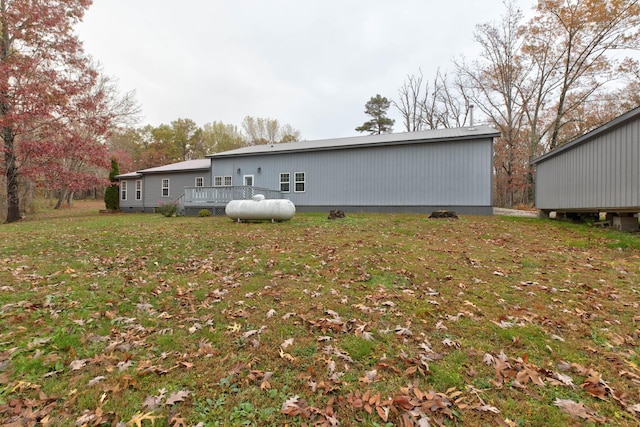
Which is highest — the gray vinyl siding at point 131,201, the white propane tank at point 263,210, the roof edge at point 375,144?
the roof edge at point 375,144

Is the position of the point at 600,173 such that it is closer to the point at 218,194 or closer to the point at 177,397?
the point at 177,397

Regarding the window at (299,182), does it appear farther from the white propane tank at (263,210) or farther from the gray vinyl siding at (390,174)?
the white propane tank at (263,210)

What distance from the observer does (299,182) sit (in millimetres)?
18469

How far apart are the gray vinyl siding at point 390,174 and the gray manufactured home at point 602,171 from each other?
3234mm

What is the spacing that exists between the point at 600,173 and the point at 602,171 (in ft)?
0.39

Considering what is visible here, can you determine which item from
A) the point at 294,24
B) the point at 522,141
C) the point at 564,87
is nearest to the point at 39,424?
the point at 294,24

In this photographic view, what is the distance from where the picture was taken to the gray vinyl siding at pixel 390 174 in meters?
14.6

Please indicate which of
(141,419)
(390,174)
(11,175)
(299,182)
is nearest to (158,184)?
→ (11,175)

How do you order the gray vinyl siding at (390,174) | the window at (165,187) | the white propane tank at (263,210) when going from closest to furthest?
the white propane tank at (263,210)
the gray vinyl siding at (390,174)
the window at (165,187)

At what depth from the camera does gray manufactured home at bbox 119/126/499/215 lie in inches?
576

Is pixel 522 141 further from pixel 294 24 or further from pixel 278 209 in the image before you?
pixel 278 209

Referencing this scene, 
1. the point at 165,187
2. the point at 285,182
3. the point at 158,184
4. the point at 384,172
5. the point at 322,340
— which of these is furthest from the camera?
the point at 158,184

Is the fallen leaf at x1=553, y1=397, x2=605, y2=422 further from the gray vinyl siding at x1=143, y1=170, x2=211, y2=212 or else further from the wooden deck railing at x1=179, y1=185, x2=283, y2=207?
the gray vinyl siding at x1=143, y1=170, x2=211, y2=212

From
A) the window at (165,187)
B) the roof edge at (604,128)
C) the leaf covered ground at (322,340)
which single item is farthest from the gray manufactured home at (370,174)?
the leaf covered ground at (322,340)
